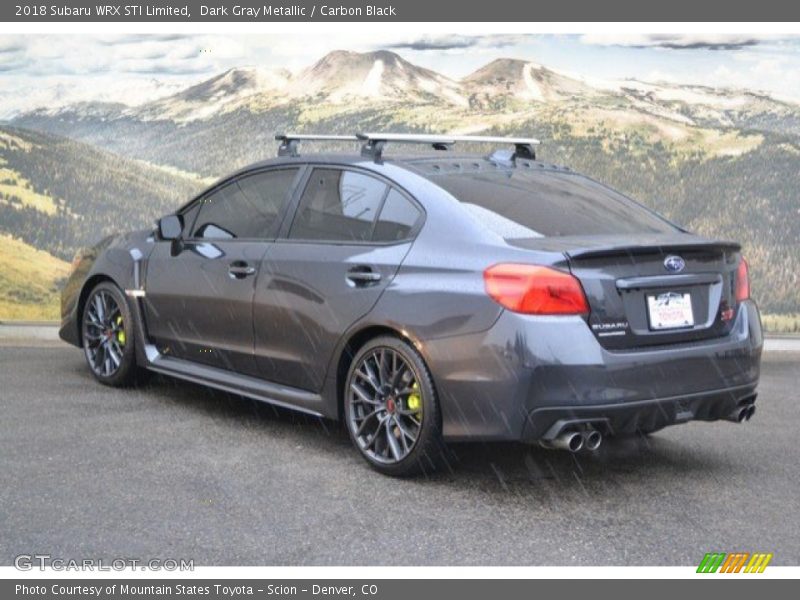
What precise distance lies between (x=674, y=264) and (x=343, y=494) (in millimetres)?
1829

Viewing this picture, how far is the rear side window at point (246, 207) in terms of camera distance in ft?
23.7

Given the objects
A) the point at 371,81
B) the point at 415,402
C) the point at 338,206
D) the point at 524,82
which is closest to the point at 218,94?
the point at 371,81

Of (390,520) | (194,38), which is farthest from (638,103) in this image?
(390,520)

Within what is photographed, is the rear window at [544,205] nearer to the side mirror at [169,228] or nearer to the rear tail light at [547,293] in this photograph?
the rear tail light at [547,293]

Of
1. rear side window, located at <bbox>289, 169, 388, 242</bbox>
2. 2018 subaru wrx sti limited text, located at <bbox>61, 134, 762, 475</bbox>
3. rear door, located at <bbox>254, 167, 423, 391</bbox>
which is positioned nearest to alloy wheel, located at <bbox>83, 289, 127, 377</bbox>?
2018 subaru wrx sti limited text, located at <bbox>61, 134, 762, 475</bbox>

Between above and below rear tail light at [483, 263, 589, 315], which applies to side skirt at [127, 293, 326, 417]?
below

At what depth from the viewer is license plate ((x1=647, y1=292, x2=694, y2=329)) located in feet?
19.2

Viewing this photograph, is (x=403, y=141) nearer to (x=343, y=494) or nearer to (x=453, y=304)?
(x=453, y=304)

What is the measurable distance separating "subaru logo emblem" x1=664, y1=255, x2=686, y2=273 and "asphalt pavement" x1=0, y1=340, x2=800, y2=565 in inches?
41.1

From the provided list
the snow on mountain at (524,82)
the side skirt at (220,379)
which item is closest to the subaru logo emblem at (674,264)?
the side skirt at (220,379)

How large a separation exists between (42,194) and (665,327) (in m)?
7.97

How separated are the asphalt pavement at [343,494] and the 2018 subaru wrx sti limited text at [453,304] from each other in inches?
12.2

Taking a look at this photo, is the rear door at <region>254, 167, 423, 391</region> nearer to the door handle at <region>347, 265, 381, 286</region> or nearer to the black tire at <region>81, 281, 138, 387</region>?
the door handle at <region>347, 265, 381, 286</region>

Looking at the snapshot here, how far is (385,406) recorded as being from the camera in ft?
20.4
